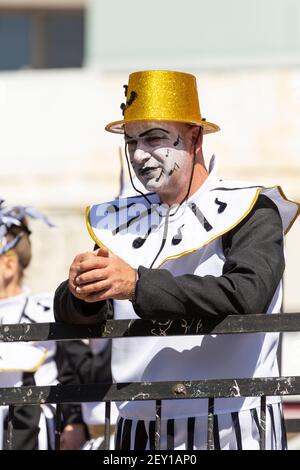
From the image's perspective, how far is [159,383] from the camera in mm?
3857

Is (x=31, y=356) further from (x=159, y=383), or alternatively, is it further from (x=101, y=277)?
(x=101, y=277)

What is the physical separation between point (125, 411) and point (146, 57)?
23.0 feet

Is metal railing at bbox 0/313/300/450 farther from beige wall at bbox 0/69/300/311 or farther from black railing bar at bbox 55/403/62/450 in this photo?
beige wall at bbox 0/69/300/311

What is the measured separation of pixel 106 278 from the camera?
368 cm

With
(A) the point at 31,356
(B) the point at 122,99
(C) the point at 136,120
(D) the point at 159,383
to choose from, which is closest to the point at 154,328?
(D) the point at 159,383

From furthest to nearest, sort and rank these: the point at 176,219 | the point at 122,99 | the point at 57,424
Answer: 1. the point at 122,99
2. the point at 176,219
3. the point at 57,424

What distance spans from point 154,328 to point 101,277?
0.23 m

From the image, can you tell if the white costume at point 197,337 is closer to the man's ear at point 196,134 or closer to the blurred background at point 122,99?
the man's ear at point 196,134

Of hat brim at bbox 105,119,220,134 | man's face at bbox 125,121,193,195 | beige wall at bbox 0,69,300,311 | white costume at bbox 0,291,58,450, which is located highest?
beige wall at bbox 0,69,300,311

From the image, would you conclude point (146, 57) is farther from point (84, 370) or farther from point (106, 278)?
point (106, 278)

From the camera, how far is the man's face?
413 cm

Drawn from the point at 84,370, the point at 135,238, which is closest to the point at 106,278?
the point at 135,238

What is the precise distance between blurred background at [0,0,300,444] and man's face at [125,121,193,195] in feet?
19.2

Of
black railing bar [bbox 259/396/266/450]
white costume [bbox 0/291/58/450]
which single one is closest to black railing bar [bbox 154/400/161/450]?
black railing bar [bbox 259/396/266/450]
